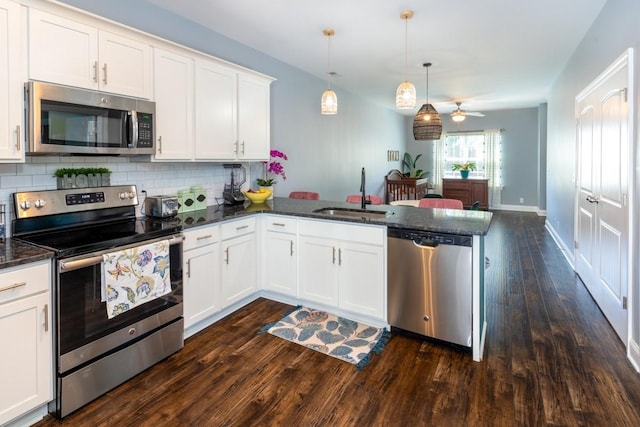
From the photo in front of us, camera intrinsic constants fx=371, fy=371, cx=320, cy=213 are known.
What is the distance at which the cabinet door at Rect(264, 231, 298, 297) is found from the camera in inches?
128

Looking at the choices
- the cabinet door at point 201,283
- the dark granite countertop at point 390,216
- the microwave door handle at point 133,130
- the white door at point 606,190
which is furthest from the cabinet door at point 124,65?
the white door at point 606,190

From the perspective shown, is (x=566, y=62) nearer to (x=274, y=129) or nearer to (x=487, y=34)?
(x=487, y=34)

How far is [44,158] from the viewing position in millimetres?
2355

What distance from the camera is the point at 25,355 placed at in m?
1.76

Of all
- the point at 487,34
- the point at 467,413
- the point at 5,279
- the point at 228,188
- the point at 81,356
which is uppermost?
the point at 487,34

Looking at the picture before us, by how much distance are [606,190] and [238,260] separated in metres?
3.05

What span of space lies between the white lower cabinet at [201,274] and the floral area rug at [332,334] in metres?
0.48

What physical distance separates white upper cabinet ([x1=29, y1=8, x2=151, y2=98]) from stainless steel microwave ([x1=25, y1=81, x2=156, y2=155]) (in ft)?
0.24

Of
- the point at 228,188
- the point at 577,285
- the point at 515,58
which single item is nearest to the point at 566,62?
the point at 515,58

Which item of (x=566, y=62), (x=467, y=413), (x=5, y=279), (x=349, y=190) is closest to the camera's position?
(x=5, y=279)

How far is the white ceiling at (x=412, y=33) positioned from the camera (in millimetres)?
3195

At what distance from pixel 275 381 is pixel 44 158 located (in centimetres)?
201

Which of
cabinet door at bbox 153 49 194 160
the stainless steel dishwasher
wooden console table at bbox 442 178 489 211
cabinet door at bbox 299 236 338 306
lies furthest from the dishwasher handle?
wooden console table at bbox 442 178 489 211

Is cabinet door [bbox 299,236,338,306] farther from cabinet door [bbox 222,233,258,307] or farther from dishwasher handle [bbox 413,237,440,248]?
dishwasher handle [bbox 413,237,440,248]
